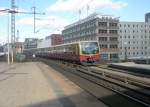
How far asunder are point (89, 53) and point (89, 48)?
707mm

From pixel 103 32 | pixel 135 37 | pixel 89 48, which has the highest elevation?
pixel 103 32

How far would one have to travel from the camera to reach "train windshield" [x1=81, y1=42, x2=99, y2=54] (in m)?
41.6

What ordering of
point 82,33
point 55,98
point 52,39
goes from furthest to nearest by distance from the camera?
point 52,39, point 82,33, point 55,98

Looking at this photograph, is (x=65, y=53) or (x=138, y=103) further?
(x=65, y=53)

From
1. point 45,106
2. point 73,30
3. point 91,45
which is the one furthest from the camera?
point 73,30

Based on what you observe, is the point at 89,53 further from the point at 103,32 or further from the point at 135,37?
the point at 135,37

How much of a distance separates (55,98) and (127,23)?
132m

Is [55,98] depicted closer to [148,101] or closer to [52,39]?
[148,101]

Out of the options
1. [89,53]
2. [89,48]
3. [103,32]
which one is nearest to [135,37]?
[103,32]

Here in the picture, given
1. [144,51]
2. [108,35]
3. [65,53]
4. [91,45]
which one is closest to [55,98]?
[91,45]

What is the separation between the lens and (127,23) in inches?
5723

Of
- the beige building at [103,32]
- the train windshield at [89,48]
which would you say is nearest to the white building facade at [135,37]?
the beige building at [103,32]

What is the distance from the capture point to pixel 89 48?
4209 centimetres

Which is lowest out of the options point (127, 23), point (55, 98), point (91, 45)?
point (55, 98)
